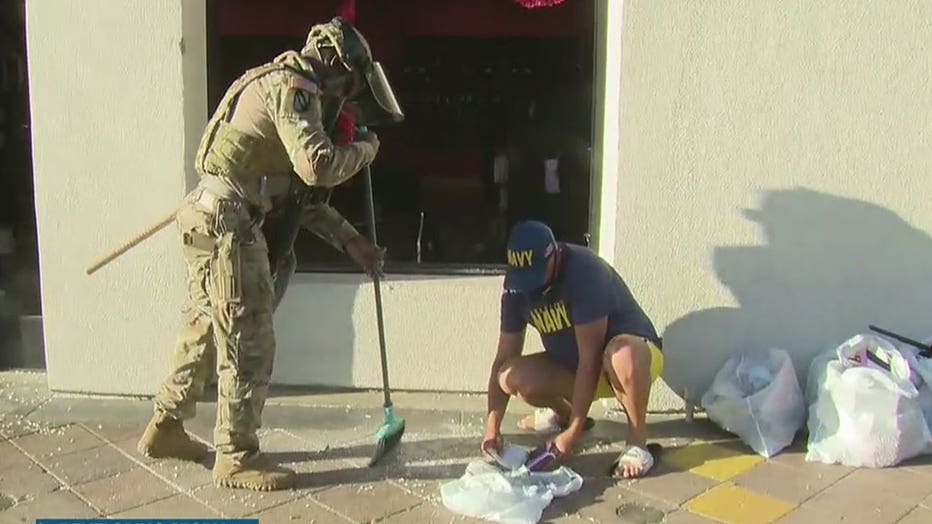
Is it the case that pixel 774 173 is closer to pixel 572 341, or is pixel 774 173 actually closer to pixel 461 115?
pixel 572 341

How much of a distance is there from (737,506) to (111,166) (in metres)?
3.28

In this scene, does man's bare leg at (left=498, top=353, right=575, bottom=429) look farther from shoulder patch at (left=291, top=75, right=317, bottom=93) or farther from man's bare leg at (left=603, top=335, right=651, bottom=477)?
shoulder patch at (left=291, top=75, right=317, bottom=93)

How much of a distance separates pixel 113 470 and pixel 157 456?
0.19 metres

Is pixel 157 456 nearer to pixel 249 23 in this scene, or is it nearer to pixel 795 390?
pixel 249 23

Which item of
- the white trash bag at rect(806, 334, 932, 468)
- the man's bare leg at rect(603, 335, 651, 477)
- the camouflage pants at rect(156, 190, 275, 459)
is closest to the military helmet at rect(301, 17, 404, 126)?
the camouflage pants at rect(156, 190, 275, 459)

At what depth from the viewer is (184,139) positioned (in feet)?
15.8

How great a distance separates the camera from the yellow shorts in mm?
4270

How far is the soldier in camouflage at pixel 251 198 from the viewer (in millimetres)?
3715

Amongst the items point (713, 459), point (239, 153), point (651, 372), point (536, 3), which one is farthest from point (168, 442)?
point (536, 3)

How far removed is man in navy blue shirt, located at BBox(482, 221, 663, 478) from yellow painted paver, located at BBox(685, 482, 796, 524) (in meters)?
0.32

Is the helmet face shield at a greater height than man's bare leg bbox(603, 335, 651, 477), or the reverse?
the helmet face shield

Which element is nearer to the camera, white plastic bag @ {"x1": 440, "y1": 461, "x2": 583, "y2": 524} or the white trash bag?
white plastic bag @ {"x1": 440, "y1": 461, "x2": 583, "y2": 524}

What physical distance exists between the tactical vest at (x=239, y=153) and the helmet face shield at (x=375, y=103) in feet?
0.52

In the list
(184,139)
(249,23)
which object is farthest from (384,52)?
(184,139)
